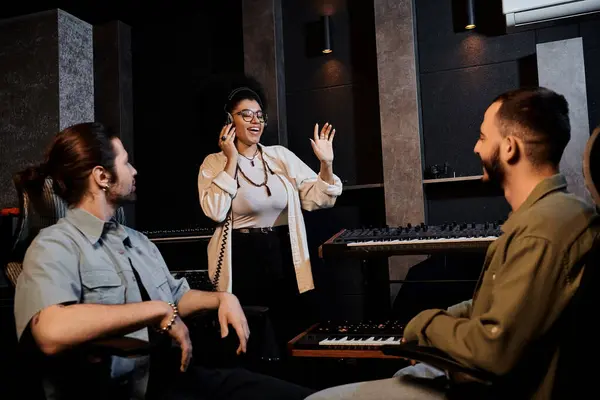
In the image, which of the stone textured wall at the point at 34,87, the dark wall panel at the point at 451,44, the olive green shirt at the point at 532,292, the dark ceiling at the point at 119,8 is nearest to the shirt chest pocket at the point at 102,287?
the olive green shirt at the point at 532,292

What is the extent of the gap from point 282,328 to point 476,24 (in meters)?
2.77

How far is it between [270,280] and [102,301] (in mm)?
1668

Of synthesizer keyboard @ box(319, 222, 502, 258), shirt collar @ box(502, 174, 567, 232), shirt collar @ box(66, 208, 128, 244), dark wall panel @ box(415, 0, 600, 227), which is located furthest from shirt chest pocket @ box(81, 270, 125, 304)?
dark wall panel @ box(415, 0, 600, 227)

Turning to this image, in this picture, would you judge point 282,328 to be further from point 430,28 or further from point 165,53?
point 165,53

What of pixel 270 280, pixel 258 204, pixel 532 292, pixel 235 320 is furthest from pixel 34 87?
pixel 532 292

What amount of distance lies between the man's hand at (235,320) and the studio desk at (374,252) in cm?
107

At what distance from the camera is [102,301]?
1729 mm

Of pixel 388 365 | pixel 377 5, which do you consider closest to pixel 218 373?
pixel 388 365

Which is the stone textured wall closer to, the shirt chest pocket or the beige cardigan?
the beige cardigan

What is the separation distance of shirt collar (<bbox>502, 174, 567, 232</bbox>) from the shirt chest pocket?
48.3 inches

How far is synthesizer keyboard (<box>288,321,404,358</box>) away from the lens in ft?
9.04

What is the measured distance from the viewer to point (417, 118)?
4.13m

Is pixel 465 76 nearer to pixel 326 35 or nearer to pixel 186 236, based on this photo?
pixel 326 35

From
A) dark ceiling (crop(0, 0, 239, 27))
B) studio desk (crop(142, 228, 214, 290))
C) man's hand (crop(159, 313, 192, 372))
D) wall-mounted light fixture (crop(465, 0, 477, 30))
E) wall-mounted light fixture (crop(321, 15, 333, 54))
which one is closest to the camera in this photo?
man's hand (crop(159, 313, 192, 372))
